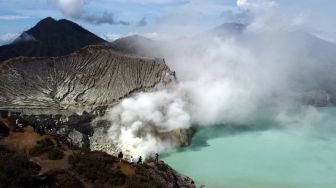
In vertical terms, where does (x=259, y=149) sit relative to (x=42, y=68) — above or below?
below

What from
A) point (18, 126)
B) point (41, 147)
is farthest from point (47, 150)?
point (18, 126)

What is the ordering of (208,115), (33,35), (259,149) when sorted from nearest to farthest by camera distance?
(259,149) → (208,115) → (33,35)

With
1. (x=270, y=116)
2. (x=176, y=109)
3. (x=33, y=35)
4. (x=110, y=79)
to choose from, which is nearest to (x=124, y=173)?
(x=176, y=109)

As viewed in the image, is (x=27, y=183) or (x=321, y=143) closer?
(x=27, y=183)

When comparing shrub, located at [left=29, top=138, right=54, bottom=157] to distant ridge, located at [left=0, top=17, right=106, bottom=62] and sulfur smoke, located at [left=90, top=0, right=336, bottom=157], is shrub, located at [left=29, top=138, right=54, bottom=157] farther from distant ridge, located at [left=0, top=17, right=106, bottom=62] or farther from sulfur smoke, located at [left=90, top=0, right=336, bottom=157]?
distant ridge, located at [left=0, top=17, right=106, bottom=62]

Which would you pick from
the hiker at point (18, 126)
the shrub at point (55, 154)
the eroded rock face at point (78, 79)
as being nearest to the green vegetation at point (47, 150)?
the shrub at point (55, 154)

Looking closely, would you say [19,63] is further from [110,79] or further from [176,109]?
[176,109]

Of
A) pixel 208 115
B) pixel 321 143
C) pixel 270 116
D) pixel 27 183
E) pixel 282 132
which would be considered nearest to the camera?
pixel 27 183

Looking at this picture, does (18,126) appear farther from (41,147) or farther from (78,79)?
(78,79)
